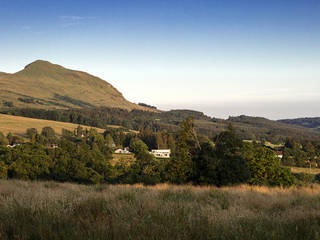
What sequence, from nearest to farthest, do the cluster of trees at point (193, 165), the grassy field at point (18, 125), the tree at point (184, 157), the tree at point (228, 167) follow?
the tree at point (228, 167)
the cluster of trees at point (193, 165)
the tree at point (184, 157)
the grassy field at point (18, 125)

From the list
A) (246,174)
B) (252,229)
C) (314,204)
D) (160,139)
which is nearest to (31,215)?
(252,229)

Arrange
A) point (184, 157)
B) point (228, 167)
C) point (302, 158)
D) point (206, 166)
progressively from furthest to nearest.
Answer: point (302, 158) < point (184, 157) < point (206, 166) < point (228, 167)

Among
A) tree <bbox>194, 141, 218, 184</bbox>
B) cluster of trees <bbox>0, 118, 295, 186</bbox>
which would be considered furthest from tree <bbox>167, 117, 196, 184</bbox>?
tree <bbox>194, 141, 218, 184</bbox>

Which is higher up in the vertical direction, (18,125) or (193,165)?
(193,165)

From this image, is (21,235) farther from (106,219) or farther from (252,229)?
(252,229)

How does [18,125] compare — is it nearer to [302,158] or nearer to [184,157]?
[184,157]

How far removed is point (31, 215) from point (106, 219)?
154 cm

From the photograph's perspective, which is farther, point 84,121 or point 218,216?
point 84,121

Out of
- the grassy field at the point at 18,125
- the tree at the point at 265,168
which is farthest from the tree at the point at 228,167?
the grassy field at the point at 18,125

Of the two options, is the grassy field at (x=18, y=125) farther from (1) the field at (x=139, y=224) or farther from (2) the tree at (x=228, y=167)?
(1) the field at (x=139, y=224)

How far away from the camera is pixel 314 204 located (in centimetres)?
729

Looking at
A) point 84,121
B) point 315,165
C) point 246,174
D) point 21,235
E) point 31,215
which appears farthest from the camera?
point 84,121

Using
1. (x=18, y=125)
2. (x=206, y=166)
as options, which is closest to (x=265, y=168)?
(x=206, y=166)

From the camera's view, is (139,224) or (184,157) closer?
(139,224)
